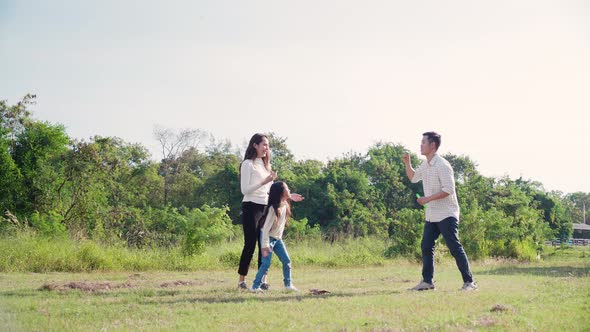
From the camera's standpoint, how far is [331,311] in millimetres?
5605

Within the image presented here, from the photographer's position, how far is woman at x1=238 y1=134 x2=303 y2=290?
25.9 feet

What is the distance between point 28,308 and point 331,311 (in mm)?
3065

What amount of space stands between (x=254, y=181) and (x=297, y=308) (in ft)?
8.21

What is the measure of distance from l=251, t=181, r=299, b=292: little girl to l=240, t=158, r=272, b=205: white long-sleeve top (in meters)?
0.22

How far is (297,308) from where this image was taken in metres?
5.82

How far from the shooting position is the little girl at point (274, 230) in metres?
7.64

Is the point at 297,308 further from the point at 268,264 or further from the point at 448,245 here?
the point at 448,245

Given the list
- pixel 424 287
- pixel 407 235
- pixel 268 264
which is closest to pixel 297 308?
pixel 268 264

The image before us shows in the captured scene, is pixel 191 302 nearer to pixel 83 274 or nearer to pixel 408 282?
pixel 408 282

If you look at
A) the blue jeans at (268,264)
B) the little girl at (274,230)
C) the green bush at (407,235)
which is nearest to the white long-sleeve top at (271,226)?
the little girl at (274,230)

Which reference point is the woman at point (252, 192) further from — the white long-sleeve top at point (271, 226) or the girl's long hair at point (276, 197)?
the white long-sleeve top at point (271, 226)

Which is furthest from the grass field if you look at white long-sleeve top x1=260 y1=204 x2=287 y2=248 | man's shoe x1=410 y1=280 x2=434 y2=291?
white long-sleeve top x1=260 y1=204 x2=287 y2=248

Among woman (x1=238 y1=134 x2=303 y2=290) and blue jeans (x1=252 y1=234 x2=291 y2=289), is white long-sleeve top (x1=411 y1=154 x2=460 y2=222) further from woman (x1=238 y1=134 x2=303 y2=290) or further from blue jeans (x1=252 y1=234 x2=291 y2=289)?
blue jeans (x1=252 y1=234 x2=291 y2=289)

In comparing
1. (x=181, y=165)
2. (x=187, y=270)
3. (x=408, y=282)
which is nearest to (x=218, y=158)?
(x=181, y=165)
